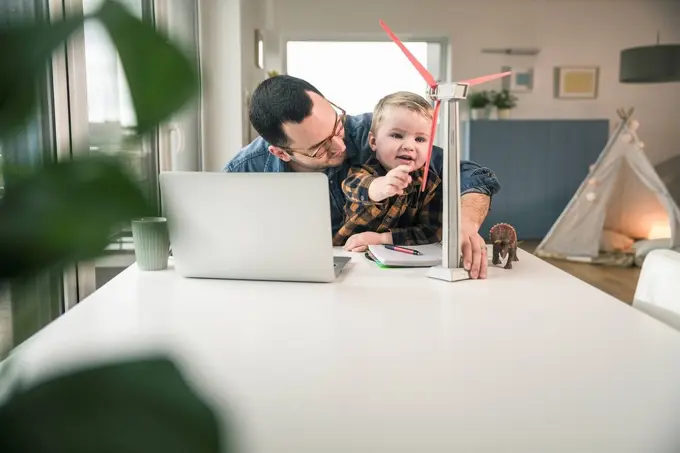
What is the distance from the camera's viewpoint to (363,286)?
1289mm

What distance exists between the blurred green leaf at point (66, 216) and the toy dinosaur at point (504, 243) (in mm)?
1456

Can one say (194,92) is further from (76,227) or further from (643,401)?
(643,401)

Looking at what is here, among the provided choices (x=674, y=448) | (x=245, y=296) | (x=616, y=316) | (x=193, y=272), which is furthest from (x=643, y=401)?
(x=193, y=272)

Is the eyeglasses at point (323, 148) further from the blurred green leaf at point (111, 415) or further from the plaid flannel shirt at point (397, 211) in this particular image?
the blurred green leaf at point (111, 415)

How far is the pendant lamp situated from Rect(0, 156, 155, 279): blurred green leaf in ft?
18.9

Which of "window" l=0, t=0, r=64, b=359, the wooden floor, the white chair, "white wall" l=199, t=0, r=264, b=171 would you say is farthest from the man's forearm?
the wooden floor

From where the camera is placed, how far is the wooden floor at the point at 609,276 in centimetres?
426

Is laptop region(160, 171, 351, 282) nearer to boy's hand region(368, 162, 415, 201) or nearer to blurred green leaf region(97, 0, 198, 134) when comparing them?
boy's hand region(368, 162, 415, 201)

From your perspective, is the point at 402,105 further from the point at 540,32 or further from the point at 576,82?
the point at 576,82

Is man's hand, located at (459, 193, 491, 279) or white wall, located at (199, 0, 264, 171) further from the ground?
white wall, located at (199, 0, 264, 171)

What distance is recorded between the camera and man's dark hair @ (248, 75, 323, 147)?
6.07 ft

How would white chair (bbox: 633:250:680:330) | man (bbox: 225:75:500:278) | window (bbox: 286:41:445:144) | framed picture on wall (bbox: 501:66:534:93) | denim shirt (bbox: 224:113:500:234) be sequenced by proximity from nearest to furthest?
white chair (bbox: 633:250:680:330), man (bbox: 225:75:500:278), denim shirt (bbox: 224:113:500:234), window (bbox: 286:41:445:144), framed picture on wall (bbox: 501:66:534:93)

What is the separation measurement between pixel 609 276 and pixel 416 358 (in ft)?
14.2

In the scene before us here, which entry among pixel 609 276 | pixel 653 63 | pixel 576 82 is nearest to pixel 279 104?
pixel 609 276
